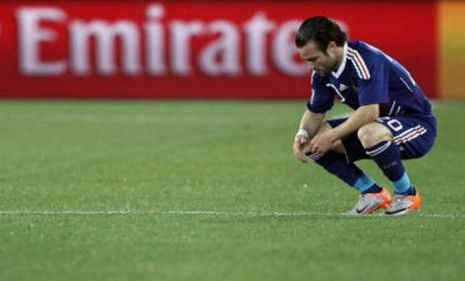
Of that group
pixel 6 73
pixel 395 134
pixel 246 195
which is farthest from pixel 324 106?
pixel 6 73

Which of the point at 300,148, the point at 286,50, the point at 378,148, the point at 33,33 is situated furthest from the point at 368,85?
the point at 33,33

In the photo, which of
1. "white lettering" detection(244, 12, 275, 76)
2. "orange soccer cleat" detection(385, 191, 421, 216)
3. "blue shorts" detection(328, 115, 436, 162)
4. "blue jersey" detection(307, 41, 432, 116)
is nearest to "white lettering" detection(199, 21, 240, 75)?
"white lettering" detection(244, 12, 275, 76)

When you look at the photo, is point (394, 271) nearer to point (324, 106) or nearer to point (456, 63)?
point (324, 106)

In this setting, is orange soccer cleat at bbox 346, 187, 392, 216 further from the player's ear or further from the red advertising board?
the red advertising board

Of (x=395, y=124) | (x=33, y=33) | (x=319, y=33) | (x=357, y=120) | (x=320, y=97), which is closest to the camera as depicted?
(x=319, y=33)

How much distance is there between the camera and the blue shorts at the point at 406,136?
388 inches

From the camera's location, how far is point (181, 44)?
2383cm

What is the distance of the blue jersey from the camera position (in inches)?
374

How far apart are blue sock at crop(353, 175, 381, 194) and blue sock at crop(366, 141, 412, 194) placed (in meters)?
0.18

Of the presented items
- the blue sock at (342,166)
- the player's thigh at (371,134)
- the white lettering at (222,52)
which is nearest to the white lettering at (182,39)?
the white lettering at (222,52)

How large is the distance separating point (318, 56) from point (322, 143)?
62 centimetres

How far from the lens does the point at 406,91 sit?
9.98 metres

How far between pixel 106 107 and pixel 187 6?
251 centimetres

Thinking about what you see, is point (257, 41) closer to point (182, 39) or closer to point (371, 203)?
point (182, 39)
